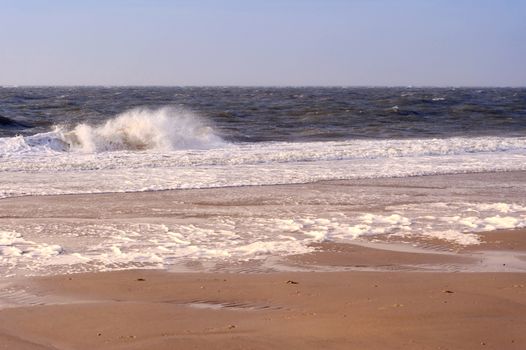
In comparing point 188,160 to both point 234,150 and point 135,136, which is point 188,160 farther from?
point 135,136

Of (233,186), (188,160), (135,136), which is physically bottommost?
(135,136)

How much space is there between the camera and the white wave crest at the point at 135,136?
22.3 meters

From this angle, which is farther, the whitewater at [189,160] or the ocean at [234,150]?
the ocean at [234,150]

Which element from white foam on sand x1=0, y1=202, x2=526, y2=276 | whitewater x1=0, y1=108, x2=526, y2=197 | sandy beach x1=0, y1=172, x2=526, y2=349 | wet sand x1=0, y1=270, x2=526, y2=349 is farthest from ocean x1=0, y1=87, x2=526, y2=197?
wet sand x1=0, y1=270, x2=526, y2=349

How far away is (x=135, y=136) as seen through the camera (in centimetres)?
2433

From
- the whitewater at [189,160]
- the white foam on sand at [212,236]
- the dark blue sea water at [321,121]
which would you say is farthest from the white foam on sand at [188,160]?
the dark blue sea water at [321,121]

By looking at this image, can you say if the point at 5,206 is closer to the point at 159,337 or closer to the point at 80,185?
the point at 80,185

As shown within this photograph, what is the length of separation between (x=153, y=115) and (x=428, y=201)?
50.8 ft

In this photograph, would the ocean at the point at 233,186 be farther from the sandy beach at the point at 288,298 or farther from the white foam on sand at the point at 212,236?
the sandy beach at the point at 288,298

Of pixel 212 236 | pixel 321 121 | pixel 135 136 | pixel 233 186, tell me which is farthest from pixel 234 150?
pixel 321 121

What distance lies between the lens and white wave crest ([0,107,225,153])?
2233 cm

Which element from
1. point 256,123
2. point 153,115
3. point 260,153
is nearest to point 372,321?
point 260,153

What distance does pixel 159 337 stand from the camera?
5246 millimetres

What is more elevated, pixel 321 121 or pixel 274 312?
pixel 274 312
